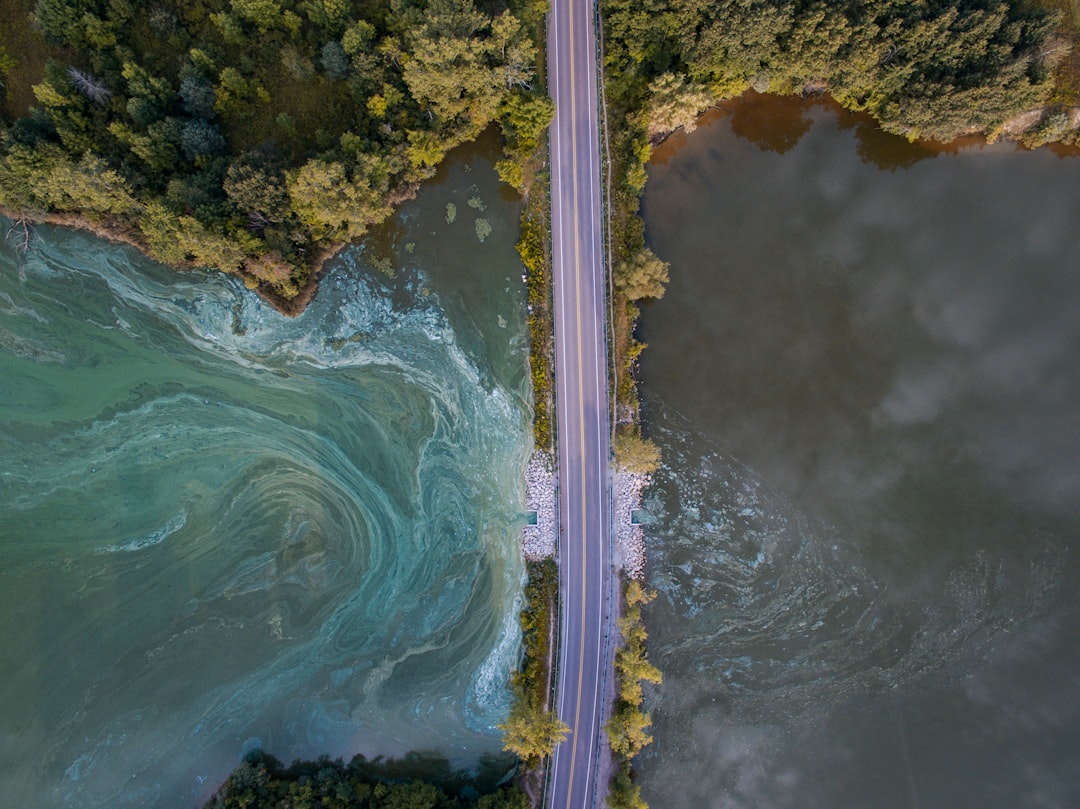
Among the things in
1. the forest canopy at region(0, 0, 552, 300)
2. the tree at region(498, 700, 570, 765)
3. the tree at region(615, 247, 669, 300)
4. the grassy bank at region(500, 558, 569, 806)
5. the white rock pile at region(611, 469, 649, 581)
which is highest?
the forest canopy at region(0, 0, 552, 300)

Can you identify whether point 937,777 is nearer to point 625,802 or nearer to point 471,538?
point 625,802

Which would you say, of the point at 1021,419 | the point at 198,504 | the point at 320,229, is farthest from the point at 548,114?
the point at 1021,419

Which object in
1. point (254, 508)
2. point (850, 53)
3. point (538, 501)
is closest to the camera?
point (850, 53)

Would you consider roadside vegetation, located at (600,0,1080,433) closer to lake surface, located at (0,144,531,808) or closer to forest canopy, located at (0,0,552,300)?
forest canopy, located at (0,0,552,300)

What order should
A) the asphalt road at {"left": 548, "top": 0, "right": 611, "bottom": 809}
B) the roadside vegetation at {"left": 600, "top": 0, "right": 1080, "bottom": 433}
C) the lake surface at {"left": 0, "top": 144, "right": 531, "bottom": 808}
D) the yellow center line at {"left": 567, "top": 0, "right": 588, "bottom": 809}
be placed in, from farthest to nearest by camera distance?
the asphalt road at {"left": 548, "top": 0, "right": 611, "bottom": 809} < the yellow center line at {"left": 567, "top": 0, "right": 588, "bottom": 809} < the lake surface at {"left": 0, "top": 144, "right": 531, "bottom": 808} < the roadside vegetation at {"left": 600, "top": 0, "right": 1080, "bottom": 433}

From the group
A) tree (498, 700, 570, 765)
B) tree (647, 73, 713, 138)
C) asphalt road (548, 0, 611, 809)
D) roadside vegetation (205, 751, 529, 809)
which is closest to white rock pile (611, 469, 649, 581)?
asphalt road (548, 0, 611, 809)

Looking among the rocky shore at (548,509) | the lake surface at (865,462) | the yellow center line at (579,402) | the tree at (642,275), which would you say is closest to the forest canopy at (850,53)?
the lake surface at (865,462)

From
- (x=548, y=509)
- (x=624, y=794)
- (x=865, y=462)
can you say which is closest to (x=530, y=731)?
(x=624, y=794)

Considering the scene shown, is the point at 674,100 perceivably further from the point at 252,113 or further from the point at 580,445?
the point at 252,113
